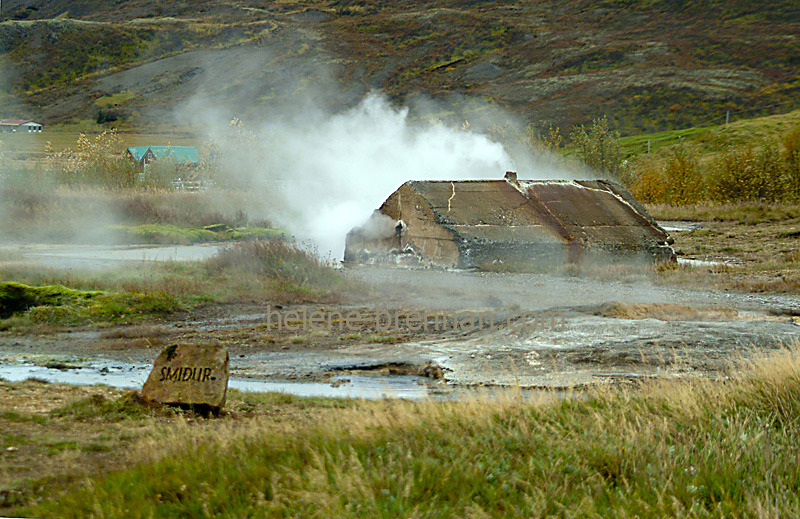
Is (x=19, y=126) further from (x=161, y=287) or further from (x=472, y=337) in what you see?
(x=472, y=337)

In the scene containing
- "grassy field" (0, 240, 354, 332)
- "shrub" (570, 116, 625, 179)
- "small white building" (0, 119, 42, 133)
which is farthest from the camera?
"shrub" (570, 116, 625, 179)

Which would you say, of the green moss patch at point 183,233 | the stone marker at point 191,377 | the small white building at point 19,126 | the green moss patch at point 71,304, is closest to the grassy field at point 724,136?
the green moss patch at point 183,233

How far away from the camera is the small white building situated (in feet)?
138

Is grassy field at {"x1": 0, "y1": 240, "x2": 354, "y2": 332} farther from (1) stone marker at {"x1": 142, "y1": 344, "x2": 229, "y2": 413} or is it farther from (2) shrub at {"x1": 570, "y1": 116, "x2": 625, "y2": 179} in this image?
(2) shrub at {"x1": 570, "y1": 116, "x2": 625, "y2": 179}

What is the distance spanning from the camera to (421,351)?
9.91 meters

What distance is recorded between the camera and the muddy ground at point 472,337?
8766 millimetres

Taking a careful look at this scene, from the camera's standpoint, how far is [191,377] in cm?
689

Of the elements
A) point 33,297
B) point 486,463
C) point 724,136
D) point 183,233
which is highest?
point 724,136

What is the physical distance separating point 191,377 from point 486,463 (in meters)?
3.38

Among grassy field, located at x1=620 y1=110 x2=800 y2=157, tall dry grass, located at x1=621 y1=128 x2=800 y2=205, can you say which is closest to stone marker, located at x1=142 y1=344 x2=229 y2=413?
tall dry grass, located at x1=621 y1=128 x2=800 y2=205

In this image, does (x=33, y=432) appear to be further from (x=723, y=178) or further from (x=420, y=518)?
(x=723, y=178)

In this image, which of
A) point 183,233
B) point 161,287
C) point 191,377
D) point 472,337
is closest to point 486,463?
point 191,377

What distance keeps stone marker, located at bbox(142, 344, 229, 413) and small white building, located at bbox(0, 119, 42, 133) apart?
40.7 meters

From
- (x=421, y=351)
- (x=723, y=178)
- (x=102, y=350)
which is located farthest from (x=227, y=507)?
(x=723, y=178)
